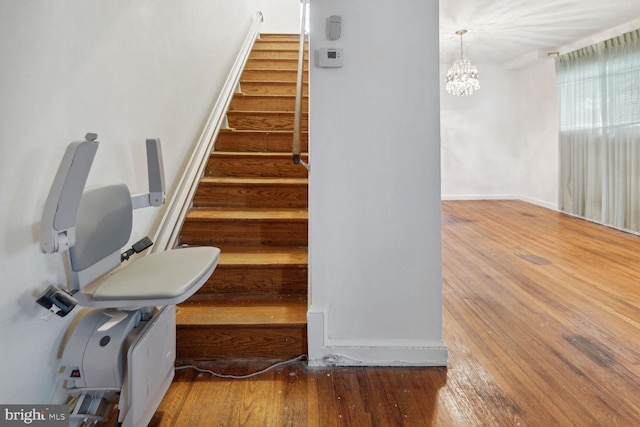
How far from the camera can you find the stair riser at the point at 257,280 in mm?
2002

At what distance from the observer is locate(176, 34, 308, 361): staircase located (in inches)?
68.2

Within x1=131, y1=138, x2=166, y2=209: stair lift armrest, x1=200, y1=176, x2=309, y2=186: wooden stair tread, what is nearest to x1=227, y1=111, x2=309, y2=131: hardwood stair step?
x1=200, y1=176, x2=309, y2=186: wooden stair tread

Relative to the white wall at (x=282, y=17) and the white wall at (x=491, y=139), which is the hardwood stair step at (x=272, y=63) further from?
the white wall at (x=491, y=139)

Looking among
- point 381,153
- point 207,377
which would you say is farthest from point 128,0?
point 207,377

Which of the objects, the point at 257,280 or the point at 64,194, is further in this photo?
the point at 257,280

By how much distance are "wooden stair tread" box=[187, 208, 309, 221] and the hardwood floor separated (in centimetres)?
88

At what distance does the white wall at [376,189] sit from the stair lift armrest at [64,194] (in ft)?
2.95

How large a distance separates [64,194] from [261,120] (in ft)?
7.53

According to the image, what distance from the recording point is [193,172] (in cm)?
247

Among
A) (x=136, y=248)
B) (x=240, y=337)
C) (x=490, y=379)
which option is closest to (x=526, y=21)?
(x=490, y=379)

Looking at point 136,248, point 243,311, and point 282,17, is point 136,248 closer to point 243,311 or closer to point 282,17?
point 243,311

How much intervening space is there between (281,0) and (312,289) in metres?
5.32

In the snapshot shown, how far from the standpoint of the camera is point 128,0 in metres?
1.68

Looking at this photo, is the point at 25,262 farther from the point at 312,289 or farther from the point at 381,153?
the point at 381,153
